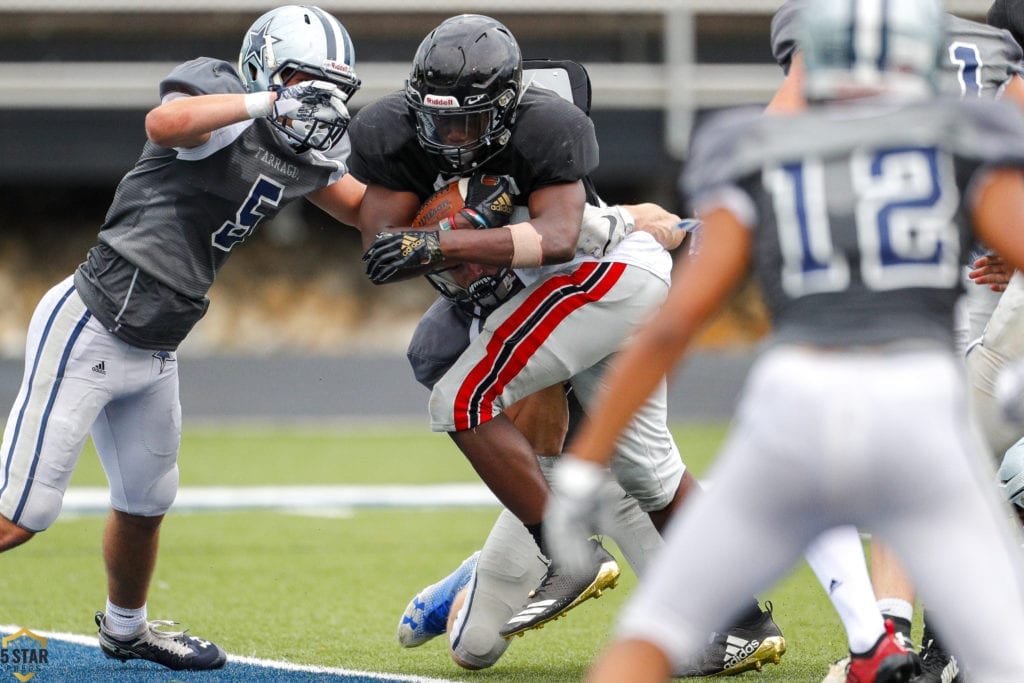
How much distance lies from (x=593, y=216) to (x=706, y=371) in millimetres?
9294

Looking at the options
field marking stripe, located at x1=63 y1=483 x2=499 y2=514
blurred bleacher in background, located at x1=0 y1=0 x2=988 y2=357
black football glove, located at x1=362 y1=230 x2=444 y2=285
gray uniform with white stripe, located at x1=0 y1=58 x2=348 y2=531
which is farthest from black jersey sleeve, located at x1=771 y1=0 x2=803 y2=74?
blurred bleacher in background, located at x1=0 y1=0 x2=988 y2=357

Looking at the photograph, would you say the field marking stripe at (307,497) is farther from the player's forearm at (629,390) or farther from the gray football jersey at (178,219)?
the player's forearm at (629,390)

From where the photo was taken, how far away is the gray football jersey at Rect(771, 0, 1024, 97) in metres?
3.77

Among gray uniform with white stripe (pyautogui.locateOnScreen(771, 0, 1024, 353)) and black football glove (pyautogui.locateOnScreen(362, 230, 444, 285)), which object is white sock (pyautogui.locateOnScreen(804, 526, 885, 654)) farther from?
black football glove (pyautogui.locateOnScreen(362, 230, 444, 285))

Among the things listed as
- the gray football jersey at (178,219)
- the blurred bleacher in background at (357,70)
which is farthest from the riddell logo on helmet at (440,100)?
the blurred bleacher in background at (357,70)

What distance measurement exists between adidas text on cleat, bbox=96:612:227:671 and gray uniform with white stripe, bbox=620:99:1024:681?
219cm

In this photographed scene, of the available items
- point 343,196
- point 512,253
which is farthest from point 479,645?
point 343,196

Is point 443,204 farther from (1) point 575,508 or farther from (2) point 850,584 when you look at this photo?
(1) point 575,508

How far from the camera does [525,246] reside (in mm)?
3596

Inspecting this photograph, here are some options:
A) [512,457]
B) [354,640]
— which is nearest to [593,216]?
[512,457]

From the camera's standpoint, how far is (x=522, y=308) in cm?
385

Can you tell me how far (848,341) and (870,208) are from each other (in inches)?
8.5

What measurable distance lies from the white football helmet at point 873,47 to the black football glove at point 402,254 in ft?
4.96

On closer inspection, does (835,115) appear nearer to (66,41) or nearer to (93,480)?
(93,480)
